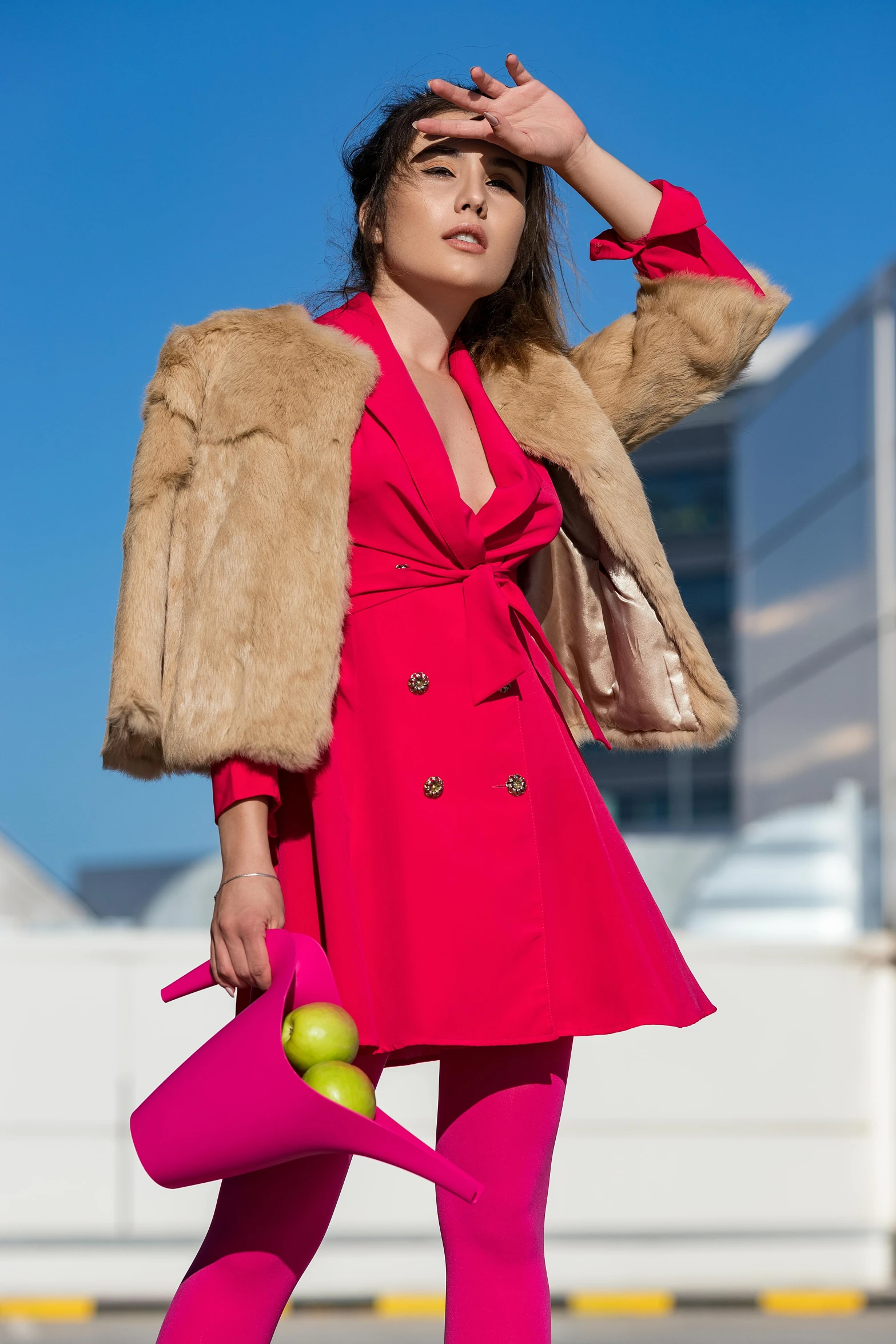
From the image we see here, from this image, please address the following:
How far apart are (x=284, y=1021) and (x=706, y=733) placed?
75 centimetres

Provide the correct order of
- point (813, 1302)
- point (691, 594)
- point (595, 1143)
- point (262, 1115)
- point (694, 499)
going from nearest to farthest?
1. point (262, 1115)
2. point (813, 1302)
3. point (595, 1143)
4. point (691, 594)
5. point (694, 499)

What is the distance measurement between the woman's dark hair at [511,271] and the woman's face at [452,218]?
0.06 m

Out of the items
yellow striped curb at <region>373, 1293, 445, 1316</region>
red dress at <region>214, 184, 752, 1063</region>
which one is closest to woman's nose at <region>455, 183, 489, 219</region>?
red dress at <region>214, 184, 752, 1063</region>

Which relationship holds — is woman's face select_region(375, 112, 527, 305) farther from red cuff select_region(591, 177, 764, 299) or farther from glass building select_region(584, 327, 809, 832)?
glass building select_region(584, 327, 809, 832)

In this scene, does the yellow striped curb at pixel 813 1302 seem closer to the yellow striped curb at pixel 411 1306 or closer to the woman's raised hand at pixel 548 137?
the yellow striped curb at pixel 411 1306

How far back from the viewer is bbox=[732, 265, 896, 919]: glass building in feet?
25.1

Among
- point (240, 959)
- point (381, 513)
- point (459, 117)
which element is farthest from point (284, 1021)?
point (459, 117)

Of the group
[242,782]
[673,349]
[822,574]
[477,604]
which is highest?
[822,574]

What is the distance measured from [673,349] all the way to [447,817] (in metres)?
0.79

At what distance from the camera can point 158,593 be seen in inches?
71.9

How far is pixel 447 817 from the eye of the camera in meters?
1.77

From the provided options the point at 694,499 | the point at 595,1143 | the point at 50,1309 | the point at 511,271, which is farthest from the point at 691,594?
the point at 511,271

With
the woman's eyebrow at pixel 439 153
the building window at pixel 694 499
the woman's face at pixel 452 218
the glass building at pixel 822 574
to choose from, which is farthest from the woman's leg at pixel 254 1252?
the building window at pixel 694 499

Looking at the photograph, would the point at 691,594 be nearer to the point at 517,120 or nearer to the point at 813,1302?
the point at 813,1302
